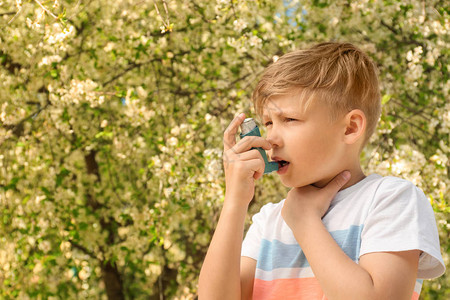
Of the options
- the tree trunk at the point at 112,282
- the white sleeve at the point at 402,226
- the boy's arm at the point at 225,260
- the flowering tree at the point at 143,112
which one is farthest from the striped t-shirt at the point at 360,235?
the tree trunk at the point at 112,282

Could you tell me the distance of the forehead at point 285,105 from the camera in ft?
3.90

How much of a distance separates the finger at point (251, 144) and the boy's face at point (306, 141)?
2 centimetres

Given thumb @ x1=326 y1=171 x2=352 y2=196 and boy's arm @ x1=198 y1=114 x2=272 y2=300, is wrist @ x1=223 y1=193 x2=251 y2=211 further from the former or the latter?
thumb @ x1=326 y1=171 x2=352 y2=196

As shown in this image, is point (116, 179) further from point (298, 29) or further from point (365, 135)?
point (365, 135)

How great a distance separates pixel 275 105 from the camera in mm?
1231

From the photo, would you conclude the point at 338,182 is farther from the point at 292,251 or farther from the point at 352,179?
the point at 292,251

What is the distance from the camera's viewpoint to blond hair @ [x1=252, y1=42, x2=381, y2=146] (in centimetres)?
121

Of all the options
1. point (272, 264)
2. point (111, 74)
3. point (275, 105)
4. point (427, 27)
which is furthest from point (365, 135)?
point (111, 74)

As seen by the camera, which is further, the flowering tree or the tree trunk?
the tree trunk

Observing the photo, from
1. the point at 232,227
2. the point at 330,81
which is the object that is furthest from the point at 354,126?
the point at 232,227

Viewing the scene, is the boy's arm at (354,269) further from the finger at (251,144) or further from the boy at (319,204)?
the finger at (251,144)

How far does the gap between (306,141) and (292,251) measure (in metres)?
0.25

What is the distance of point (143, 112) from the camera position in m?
4.25

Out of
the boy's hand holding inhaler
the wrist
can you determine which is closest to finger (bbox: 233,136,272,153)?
the boy's hand holding inhaler
